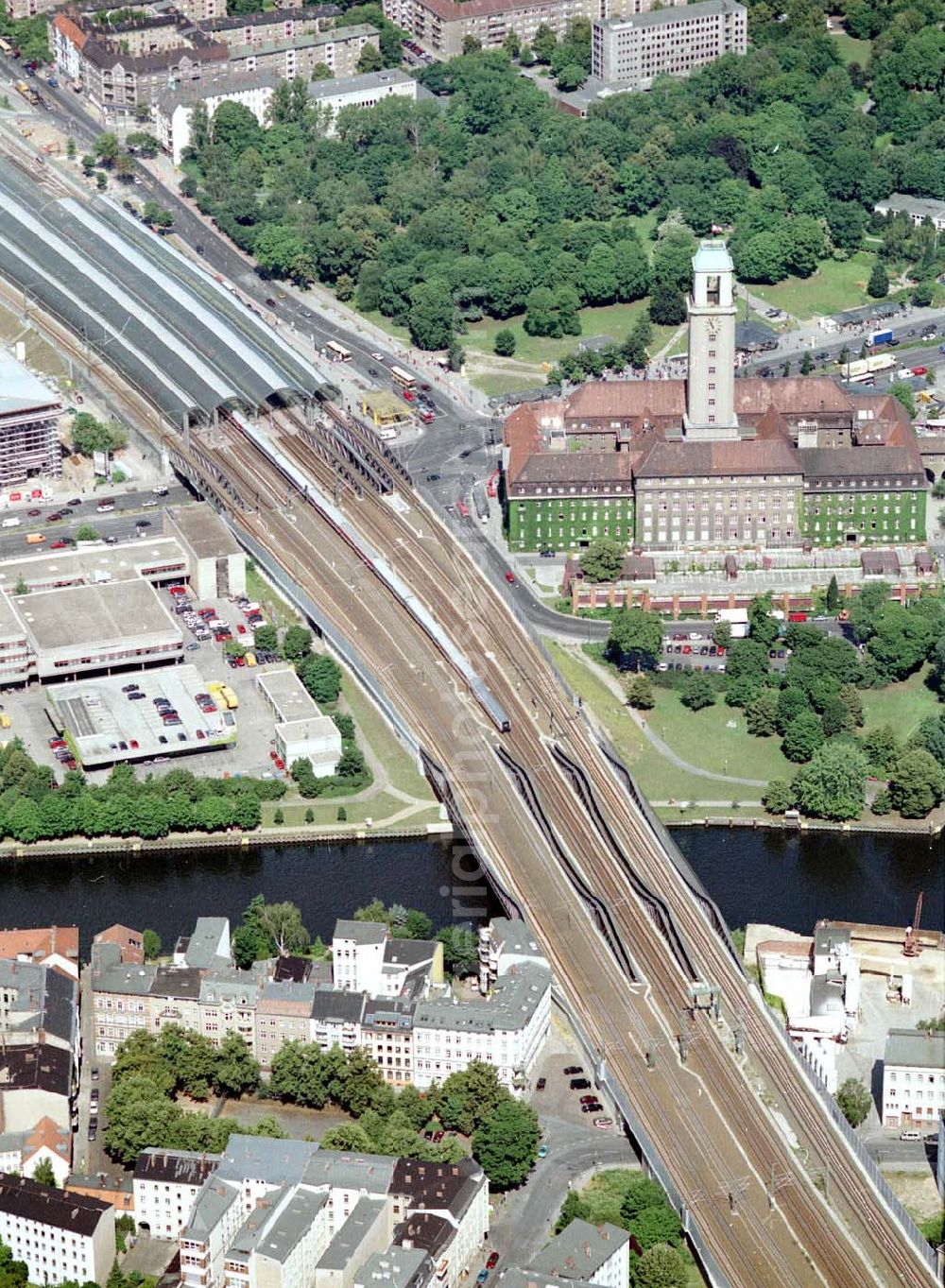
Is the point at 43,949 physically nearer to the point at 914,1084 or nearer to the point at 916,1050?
the point at 916,1050

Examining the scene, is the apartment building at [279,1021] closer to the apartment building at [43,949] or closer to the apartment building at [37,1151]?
the apartment building at [43,949]

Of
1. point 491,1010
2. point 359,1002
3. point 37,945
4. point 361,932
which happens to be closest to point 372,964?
point 361,932

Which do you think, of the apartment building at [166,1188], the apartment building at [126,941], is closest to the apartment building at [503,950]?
the apartment building at [126,941]

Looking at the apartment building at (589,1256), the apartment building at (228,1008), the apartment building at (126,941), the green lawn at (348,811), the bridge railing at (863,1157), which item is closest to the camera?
the apartment building at (589,1256)

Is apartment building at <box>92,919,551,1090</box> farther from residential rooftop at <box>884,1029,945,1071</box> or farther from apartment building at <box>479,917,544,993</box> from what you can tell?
residential rooftop at <box>884,1029,945,1071</box>

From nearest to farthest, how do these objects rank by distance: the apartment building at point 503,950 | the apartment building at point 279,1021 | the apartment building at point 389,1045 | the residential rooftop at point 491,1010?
1. the residential rooftop at point 491,1010
2. the apartment building at point 389,1045
3. the apartment building at point 279,1021
4. the apartment building at point 503,950

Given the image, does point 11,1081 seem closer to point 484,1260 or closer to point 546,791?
point 484,1260

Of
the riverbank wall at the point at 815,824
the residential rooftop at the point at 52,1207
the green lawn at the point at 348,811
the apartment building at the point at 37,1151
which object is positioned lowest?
the riverbank wall at the point at 815,824
